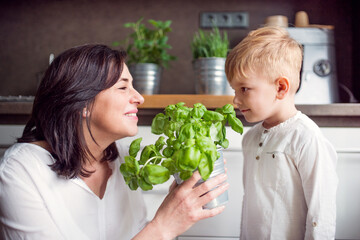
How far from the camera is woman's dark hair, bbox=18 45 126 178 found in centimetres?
83

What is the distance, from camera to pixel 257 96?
926 millimetres

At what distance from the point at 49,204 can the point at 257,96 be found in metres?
0.61

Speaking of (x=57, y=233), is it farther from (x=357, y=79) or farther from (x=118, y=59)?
(x=357, y=79)

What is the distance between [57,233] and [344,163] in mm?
1014

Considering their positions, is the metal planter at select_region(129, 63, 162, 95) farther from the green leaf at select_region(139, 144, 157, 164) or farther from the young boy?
the green leaf at select_region(139, 144, 157, 164)

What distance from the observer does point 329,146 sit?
2.96ft

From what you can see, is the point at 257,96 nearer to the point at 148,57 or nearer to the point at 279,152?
the point at 279,152

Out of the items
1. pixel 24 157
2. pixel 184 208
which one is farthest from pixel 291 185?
pixel 24 157

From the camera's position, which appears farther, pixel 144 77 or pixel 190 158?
pixel 144 77

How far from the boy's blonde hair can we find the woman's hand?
1.23ft

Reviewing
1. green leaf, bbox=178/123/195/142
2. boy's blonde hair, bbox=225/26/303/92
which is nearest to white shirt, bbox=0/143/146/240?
green leaf, bbox=178/123/195/142

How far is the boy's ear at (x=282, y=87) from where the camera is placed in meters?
0.93

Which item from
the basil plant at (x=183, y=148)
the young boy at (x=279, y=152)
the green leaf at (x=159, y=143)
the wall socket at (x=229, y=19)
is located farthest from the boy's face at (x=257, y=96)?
the wall socket at (x=229, y=19)

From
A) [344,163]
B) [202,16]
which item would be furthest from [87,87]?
[202,16]
